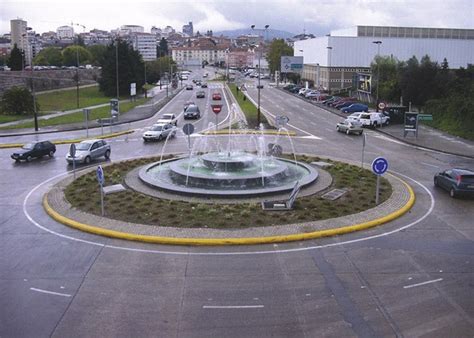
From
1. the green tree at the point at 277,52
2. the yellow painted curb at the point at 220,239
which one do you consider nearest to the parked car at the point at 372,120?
the yellow painted curb at the point at 220,239

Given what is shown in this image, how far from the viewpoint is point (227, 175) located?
71.2 ft

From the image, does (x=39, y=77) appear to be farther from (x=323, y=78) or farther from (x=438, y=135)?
(x=438, y=135)

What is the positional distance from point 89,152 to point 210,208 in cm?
1344

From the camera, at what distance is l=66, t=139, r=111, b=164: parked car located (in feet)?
93.5

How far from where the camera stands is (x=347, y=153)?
3272cm

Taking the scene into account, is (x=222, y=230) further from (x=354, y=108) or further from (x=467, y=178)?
(x=354, y=108)

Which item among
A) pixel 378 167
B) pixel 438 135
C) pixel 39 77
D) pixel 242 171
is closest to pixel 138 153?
pixel 242 171

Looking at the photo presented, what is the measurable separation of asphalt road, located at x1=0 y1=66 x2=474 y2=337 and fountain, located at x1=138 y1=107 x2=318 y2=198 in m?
4.89

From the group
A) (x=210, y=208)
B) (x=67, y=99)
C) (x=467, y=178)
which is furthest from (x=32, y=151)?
(x=67, y=99)

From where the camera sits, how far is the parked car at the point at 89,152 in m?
28.5

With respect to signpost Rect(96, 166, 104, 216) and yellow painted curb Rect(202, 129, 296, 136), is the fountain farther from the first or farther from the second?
yellow painted curb Rect(202, 129, 296, 136)

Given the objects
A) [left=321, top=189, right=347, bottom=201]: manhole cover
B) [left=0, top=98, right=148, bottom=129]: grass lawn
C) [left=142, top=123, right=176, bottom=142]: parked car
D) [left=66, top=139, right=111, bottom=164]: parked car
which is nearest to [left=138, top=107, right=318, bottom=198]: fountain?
[left=321, top=189, right=347, bottom=201]: manhole cover

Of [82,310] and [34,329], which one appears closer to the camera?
[34,329]

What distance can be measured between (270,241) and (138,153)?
1904cm
